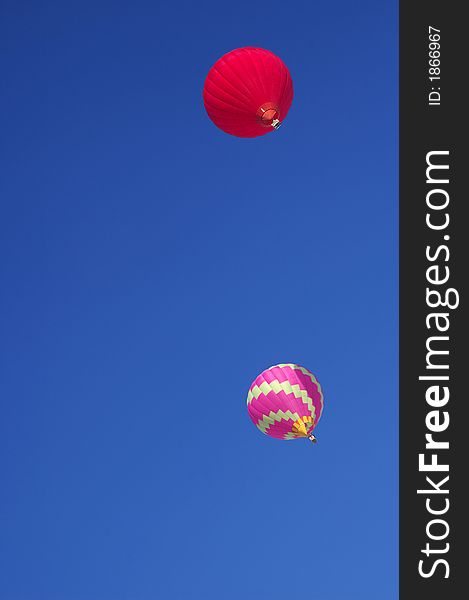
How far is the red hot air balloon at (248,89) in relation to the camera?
907 inches

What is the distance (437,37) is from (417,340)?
22.5ft

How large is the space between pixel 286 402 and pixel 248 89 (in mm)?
8366

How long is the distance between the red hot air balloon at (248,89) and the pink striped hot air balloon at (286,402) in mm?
6835

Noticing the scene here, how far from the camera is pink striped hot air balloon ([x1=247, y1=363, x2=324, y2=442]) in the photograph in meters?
Result: 25.6

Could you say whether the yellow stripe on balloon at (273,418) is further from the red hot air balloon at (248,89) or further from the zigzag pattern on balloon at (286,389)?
the red hot air balloon at (248,89)

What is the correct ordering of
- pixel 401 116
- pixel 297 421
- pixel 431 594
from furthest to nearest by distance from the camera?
pixel 297 421, pixel 401 116, pixel 431 594

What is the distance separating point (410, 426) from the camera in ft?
64.7

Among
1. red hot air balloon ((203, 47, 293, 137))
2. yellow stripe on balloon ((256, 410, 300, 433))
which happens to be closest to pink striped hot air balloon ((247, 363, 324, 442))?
yellow stripe on balloon ((256, 410, 300, 433))

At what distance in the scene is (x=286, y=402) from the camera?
2564cm

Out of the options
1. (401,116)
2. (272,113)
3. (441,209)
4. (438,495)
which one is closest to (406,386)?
(438,495)

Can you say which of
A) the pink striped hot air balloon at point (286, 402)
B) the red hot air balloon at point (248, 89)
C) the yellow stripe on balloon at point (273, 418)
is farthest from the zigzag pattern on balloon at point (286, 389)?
the red hot air balloon at point (248, 89)

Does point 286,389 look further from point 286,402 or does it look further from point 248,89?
point 248,89

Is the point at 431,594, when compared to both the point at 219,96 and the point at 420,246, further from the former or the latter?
the point at 219,96

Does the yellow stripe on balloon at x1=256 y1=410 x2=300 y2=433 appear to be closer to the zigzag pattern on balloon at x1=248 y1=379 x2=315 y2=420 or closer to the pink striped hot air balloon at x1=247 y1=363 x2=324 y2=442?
the pink striped hot air balloon at x1=247 y1=363 x2=324 y2=442
